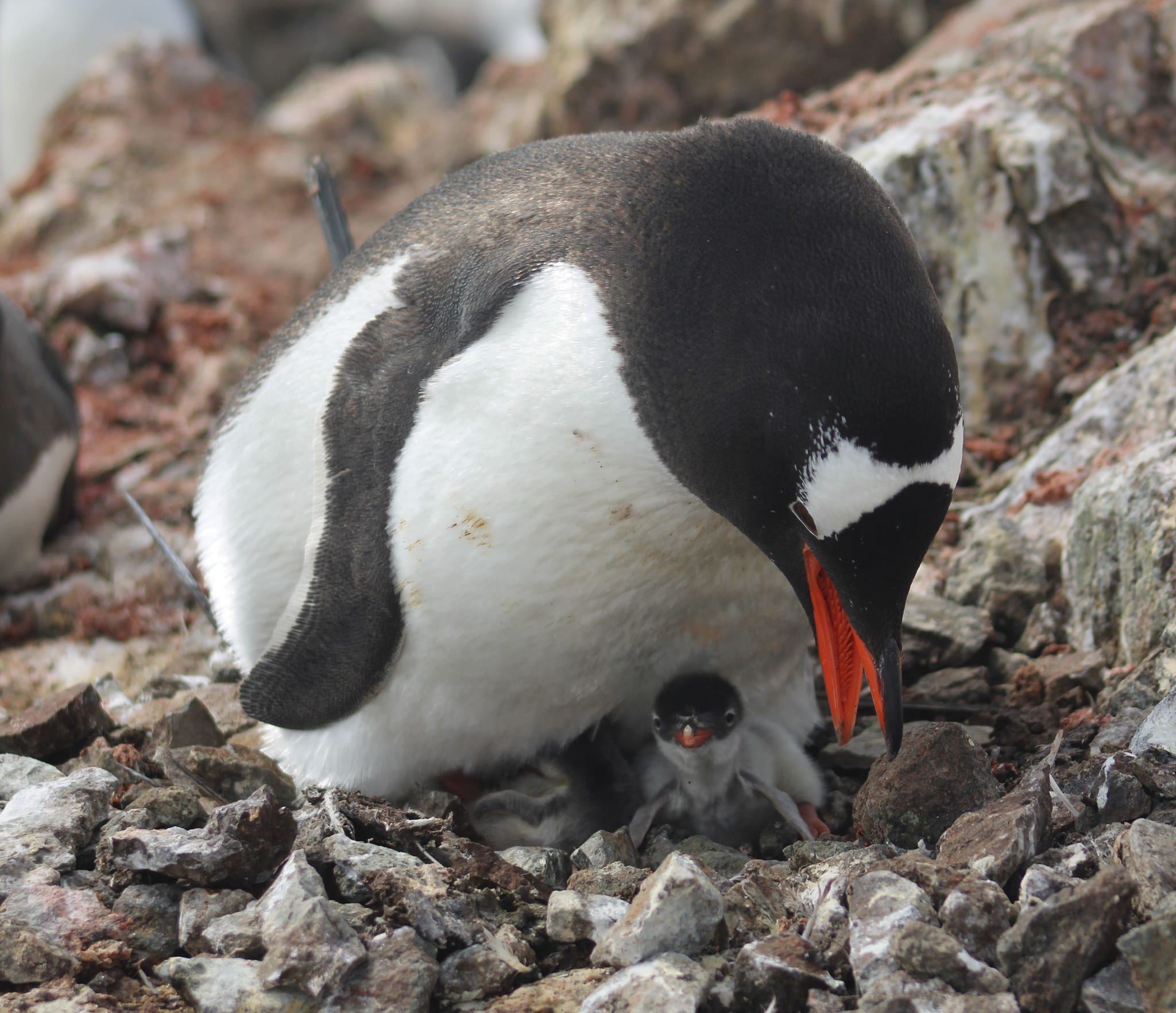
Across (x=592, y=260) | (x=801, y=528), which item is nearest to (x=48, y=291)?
(x=592, y=260)

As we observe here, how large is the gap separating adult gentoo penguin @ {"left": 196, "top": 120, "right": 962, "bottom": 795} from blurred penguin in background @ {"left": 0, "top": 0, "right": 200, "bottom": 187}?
23.9 feet

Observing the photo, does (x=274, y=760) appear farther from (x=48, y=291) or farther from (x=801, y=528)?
(x=48, y=291)

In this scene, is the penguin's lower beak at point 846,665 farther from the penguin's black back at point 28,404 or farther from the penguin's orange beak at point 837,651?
the penguin's black back at point 28,404

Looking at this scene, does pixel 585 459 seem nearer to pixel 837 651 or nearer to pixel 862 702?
pixel 837 651

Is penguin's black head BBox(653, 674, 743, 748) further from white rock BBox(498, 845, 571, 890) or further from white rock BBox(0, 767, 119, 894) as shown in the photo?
white rock BBox(0, 767, 119, 894)

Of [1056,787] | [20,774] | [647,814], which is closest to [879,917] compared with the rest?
[1056,787]

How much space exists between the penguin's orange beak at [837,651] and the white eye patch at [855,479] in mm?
180

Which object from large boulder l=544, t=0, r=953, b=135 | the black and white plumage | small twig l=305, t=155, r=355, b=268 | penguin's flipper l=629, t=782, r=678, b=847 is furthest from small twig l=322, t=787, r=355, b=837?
large boulder l=544, t=0, r=953, b=135

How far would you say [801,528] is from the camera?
2.44 meters

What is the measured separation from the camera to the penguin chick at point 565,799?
3.11 meters

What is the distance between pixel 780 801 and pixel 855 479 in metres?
1.06

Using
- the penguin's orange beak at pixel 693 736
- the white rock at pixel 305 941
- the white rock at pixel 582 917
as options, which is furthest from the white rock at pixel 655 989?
the penguin's orange beak at pixel 693 736

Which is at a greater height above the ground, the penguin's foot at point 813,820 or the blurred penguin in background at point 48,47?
the blurred penguin in background at point 48,47

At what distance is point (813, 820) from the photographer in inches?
121
